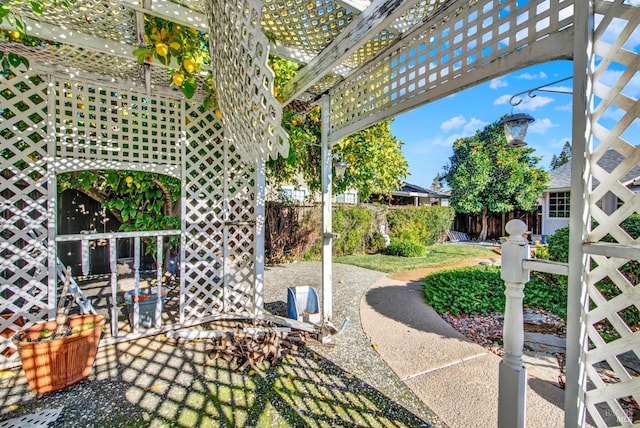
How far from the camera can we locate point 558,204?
42.0 ft

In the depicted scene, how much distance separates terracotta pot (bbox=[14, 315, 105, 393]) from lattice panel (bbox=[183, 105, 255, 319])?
108 cm

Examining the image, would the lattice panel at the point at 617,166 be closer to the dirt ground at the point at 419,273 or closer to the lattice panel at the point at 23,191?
the lattice panel at the point at 23,191

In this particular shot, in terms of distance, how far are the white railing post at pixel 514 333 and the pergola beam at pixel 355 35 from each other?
1.29 m

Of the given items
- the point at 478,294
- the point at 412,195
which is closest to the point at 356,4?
the point at 478,294

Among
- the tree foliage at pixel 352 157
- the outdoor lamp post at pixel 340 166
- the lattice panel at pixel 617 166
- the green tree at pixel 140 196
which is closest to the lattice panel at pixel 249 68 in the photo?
the lattice panel at pixel 617 166

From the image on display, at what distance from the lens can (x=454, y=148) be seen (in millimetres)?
14867

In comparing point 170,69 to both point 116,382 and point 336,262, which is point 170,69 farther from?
point 336,262

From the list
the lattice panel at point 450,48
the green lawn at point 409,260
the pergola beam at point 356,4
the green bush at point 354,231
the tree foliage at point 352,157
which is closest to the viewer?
the lattice panel at point 450,48

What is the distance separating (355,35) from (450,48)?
24.0 inches

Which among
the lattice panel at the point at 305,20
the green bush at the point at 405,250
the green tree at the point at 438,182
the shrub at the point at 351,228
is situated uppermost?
the green tree at the point at 438,182

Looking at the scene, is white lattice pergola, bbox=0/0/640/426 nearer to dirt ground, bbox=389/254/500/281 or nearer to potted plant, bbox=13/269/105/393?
potted plant, bbox=13/269/105/393

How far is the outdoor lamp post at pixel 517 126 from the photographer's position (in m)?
3.64

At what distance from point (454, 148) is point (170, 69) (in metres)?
14.8

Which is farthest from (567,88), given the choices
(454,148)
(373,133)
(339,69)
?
(454,148)
